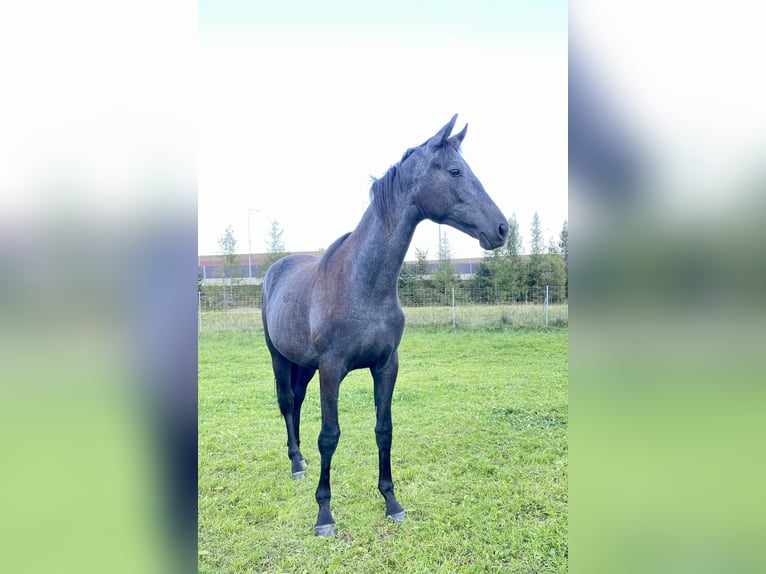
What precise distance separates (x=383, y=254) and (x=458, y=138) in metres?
0.80

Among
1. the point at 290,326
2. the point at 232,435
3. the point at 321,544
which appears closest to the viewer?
the point at 321,544

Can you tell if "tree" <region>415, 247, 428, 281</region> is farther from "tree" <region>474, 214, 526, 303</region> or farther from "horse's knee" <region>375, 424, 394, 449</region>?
"horse's knee" <region>375, 424, 394, 449</region>

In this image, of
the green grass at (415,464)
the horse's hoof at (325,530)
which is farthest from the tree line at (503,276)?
the horse's hoof at (325,530)

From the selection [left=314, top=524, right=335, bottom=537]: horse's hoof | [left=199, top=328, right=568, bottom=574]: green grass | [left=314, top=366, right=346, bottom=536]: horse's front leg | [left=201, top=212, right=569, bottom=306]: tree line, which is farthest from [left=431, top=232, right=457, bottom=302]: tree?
[left=314, top=524, right=335, bottom=537]: horse's hoof

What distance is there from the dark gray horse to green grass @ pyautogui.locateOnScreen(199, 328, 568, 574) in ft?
0.77

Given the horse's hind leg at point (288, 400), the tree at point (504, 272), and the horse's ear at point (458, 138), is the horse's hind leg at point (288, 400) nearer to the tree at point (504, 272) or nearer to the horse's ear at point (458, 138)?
the horse's ear at point (458, 138)

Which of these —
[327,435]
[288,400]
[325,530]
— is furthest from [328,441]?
[288,400]

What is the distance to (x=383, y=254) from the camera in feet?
8.30
